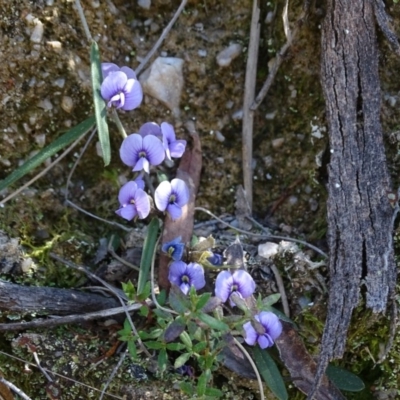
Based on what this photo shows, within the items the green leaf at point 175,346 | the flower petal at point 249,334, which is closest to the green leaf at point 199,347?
the green leaf at point 175,346

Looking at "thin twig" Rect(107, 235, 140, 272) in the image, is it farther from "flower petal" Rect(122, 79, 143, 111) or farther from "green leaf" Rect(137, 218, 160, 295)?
"flower petal" Rect(122, 79, 143, 111)

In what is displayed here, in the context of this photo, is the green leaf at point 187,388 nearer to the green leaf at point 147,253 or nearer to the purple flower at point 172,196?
the green leaf at point 147,253

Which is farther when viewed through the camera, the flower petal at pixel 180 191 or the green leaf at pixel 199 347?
the flower petal at pixel 180 191

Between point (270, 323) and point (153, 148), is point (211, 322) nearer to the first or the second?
point (270, 323)

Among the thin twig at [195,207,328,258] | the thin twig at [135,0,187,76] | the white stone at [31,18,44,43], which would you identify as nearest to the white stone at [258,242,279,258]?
the thin twig at [195,207,328,258]

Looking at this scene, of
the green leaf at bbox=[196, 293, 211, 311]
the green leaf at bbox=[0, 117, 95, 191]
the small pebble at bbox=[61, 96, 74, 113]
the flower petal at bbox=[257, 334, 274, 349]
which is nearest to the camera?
the green leaf at bbox=[196, 293, 211, 311]

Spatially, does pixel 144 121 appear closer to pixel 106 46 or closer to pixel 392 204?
pixel 106 46

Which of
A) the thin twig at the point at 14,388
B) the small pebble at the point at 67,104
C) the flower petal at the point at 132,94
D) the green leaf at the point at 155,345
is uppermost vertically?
the flower petal at the point at 132,94
